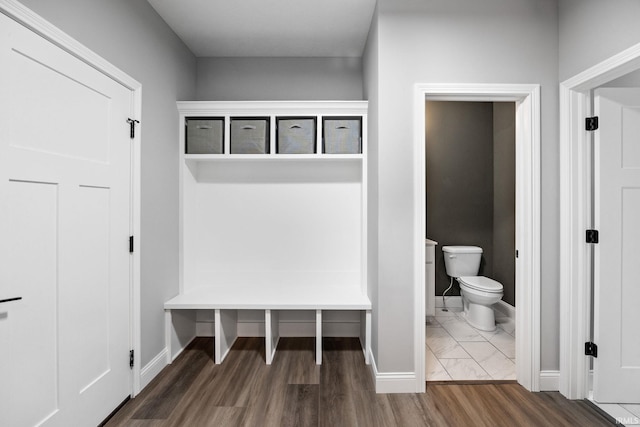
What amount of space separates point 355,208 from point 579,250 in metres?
1.73

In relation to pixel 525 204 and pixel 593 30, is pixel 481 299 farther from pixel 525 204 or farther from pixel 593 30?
pixel 593 30

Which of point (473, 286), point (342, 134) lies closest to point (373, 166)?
point (342, 134)

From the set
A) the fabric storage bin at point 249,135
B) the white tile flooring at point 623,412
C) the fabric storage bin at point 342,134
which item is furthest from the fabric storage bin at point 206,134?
the white tile flooring at point 623,412

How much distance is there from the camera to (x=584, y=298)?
6.95ft

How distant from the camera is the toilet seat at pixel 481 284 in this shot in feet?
10.5

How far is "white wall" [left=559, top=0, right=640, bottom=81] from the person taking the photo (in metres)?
1.71

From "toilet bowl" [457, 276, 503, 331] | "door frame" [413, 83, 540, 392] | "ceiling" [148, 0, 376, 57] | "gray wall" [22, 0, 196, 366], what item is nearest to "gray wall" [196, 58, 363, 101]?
"ceiling" [148, 0, 376, 57]

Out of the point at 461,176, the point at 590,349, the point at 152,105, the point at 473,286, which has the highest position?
the point at 152,105

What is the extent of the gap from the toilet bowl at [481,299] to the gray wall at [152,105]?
113 inches

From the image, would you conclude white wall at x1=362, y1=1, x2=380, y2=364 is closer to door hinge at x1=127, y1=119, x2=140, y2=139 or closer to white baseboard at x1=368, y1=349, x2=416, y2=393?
white baseboard at x1=368, y1=349, x2=416, y2=393

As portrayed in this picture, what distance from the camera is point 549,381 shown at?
7.25 feet

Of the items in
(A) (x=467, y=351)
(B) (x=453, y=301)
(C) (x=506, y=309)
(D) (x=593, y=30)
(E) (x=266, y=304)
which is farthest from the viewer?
(B) (x=453, y=301)

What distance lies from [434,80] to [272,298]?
6.80 ft

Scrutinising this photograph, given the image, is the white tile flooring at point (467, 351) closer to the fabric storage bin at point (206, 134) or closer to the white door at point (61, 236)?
the white door at point (61, 236)
